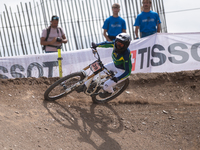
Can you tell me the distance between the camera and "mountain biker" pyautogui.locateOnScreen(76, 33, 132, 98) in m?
5.98

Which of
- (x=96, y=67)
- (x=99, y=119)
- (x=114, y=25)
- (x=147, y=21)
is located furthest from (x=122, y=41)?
(x=147, y=21)

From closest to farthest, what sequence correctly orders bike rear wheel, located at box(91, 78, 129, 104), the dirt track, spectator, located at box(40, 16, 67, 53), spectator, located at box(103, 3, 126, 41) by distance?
the dirt track < bike rear wheel, located at box(91, 78, 129, 104) < spectator, located at box(40, 16, 67, 53) < spectator, located at box(103, 3, 126, 41)

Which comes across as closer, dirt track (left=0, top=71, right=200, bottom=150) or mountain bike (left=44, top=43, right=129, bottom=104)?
dirt track (left=0, top=71, right=200, bottom=150)

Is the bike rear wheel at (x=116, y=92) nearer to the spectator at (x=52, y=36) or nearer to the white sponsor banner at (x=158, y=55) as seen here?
the white sponsor banner at (x=158, y=55)

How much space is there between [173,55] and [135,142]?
164 inches

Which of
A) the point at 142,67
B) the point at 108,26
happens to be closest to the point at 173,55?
the point at 142,67

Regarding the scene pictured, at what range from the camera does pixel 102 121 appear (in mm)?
6477

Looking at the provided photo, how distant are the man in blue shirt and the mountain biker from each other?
256cm

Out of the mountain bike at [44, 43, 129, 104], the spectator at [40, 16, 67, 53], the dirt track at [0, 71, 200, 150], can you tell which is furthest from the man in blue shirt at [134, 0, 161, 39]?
the mountain bike at [44, 43, 129, 104]

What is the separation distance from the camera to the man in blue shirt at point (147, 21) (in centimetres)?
869

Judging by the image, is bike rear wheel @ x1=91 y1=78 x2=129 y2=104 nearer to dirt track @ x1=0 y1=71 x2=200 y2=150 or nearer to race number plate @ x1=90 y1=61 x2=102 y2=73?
dirt track @ x1=0 y1=71 x2=200 y2=150

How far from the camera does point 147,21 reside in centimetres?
876

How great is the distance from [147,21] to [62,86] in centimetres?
419

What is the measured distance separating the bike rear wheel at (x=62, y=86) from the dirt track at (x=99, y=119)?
21 cm
